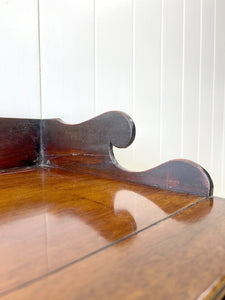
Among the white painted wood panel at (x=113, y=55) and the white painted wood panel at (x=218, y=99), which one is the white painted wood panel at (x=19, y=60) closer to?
the white painted wood panel at (x=113, y=55)

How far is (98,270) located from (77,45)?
2.64ft

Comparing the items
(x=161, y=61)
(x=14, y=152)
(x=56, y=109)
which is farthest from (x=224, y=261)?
(x=161, y=61)

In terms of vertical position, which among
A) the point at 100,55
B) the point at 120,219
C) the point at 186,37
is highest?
the point at 186,37

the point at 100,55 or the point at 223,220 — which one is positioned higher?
the point at 100,55

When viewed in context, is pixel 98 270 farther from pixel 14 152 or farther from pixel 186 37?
pixel 186 37

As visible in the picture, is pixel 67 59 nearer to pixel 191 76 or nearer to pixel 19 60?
pixel 19 60

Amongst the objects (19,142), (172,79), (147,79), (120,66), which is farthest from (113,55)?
(19,142)

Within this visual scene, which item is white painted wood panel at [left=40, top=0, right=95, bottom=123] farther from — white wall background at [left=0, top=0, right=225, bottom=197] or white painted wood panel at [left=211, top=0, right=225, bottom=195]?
white painted wood panel at [left=211, top=0, right=225, bottom=195]

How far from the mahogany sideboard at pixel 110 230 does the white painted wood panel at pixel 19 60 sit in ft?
0.81

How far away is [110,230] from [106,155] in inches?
11.7

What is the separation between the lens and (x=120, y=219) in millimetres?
290

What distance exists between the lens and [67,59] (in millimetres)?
840

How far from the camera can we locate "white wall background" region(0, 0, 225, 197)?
30.0 inches

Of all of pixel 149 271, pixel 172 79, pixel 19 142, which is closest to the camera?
pixel 149 271
